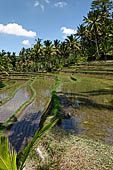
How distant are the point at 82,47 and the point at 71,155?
42325mm

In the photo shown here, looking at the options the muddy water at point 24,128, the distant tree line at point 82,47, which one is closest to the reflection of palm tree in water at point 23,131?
the muddy water at point 24,128

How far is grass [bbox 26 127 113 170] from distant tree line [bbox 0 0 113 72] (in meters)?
20.5

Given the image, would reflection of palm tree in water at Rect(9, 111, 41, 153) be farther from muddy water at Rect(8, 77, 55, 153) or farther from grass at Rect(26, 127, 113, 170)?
grass at Rect(26, 127, 113, 170)

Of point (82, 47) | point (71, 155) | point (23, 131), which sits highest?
point (82, 47)

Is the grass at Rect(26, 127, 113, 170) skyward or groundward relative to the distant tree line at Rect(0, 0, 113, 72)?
groundward

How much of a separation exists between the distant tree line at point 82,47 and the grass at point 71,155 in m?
20.5

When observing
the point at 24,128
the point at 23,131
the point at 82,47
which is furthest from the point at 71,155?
the point at 82,47

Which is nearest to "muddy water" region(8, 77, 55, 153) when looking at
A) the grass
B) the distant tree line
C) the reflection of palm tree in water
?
the reflection of palm tree in water

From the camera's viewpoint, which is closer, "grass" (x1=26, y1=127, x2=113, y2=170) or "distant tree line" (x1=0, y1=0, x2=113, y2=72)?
"grass" (x1=26, y1=127, x2=113, y2=170)

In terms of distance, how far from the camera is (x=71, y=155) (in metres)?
3.63

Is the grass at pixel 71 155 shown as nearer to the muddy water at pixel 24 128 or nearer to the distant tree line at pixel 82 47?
the muddy water at pixel 24 128

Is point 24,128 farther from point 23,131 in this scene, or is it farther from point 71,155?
point 71,155

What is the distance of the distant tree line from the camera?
2861 cm

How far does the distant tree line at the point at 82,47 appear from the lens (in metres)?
28.6
